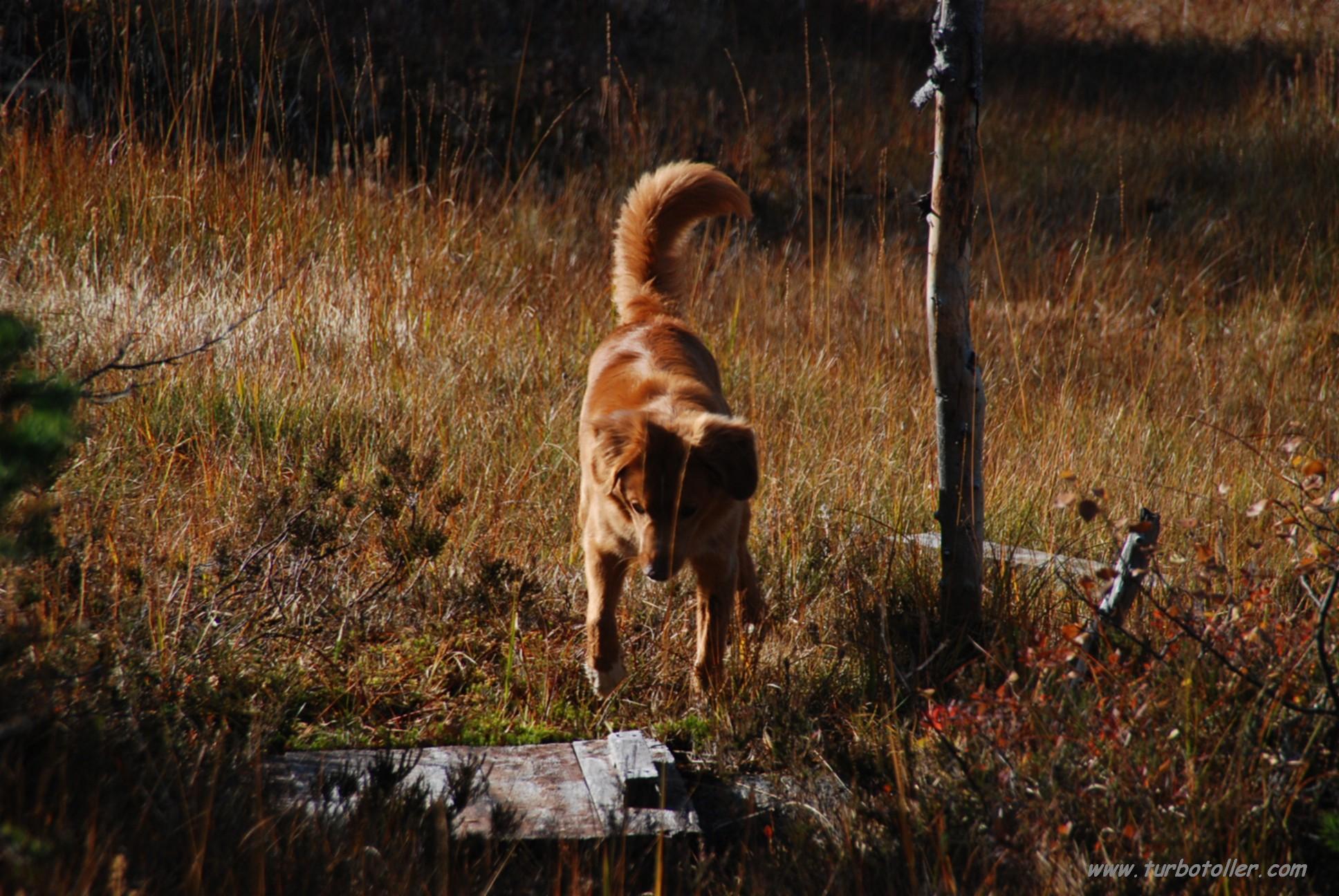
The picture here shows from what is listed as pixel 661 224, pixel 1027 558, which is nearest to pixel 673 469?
pixel 1027 558

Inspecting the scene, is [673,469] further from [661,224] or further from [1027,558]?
[661,224]

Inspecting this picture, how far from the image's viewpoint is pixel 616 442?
319 cm

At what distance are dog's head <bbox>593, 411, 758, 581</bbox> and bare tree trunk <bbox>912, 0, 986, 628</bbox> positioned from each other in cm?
56

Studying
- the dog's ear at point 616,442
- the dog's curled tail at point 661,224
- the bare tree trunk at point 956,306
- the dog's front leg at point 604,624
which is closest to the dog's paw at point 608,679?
the dog's front leg at point 604,624

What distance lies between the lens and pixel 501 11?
39.3ft

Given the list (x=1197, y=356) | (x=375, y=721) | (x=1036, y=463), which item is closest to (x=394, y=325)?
(x=375, y=721)

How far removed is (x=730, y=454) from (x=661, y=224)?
153 cm

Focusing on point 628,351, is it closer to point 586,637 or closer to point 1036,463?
point 586,637

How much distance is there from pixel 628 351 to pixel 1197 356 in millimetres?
3773

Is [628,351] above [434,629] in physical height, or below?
above

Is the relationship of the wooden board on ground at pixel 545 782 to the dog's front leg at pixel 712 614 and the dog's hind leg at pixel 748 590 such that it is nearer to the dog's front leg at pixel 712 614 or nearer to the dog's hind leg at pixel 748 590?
the dog's front leg at pixel 712 614

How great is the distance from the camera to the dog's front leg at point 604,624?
10.4ft

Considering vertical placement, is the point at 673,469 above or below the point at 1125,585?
above

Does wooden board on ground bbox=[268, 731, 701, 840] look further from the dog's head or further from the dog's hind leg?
the dog's hind leg
